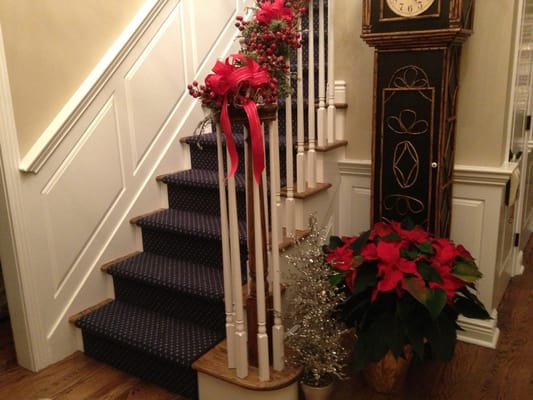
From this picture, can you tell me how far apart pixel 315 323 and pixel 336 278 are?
0.22m

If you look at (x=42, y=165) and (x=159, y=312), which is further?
(x=159, y=312)

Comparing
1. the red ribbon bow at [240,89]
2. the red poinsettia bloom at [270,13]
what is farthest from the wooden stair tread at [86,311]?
the red poinsettia bloom at [270,13]

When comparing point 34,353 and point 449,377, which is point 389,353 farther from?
point 34,353

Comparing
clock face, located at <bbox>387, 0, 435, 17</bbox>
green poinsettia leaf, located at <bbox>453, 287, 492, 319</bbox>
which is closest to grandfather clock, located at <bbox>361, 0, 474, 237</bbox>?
clock face, located at <bbox>387, 0, 435, 17</bbox>

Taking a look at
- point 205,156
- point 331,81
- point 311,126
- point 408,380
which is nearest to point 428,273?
point 408,380

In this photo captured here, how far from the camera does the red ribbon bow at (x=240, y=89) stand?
1.63m

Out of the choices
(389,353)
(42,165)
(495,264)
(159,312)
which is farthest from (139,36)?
(495,264)

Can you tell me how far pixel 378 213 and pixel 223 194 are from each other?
903 mm

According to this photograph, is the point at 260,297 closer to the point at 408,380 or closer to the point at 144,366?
the point at 144,366

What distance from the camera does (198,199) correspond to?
109 inches

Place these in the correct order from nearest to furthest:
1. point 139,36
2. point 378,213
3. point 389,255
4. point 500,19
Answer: point 389,255, point 500,19, point 378,213, point 139,36

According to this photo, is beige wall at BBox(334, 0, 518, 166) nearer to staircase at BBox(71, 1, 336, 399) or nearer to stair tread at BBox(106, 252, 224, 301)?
staircase at BBox(71, 1, 336, 399)

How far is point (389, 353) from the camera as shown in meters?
2.06

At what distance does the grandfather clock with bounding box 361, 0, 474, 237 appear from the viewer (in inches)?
82.7
